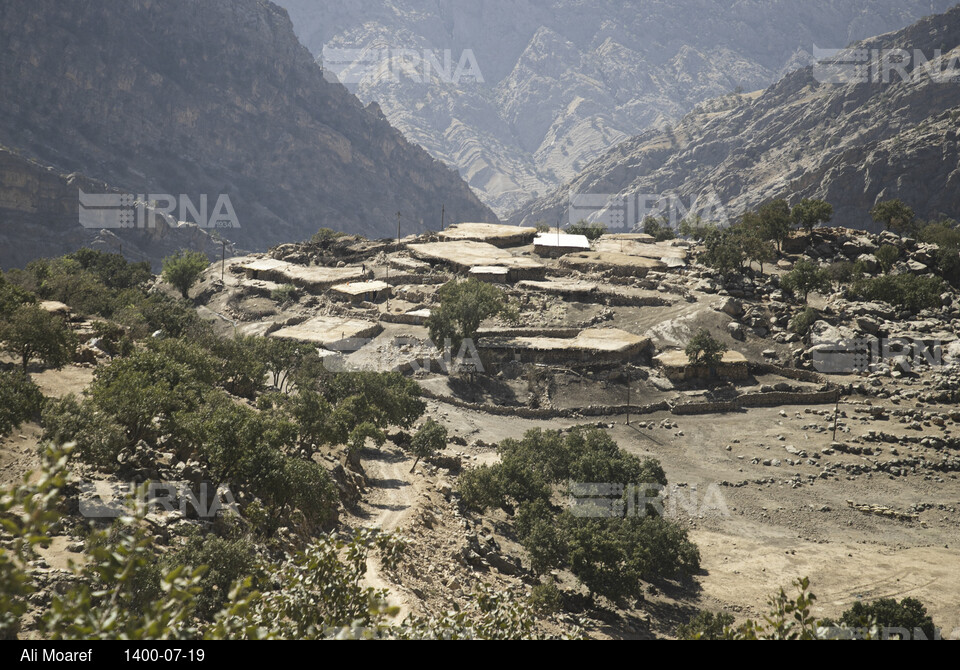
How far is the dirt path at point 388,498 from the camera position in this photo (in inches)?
853

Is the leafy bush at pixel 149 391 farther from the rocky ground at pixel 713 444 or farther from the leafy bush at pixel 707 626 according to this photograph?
the leafy bush at pixel 707 626

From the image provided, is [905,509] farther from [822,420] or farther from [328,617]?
[328,617]

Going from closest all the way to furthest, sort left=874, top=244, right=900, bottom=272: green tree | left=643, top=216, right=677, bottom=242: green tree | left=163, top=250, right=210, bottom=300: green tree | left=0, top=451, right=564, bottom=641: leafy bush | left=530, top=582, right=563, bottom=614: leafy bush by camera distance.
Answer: left=0, top=451, right=564, bottom=641: leafy bush
left=530, top=582, right=563, bottom=614: leafy bush
left=874, top=244, right=900, bottom=272: green tree
left=163, top=250, right=210, bottom=300: green tree
left=643, top=216, right=677, bottom=242: green tree

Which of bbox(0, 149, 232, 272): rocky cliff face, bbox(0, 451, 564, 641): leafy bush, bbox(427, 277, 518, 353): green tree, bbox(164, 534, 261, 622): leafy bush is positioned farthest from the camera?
bbox(0, 149, 232, 272): rocky cliff face

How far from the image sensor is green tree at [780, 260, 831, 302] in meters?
60.2

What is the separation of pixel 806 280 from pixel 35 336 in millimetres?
56969

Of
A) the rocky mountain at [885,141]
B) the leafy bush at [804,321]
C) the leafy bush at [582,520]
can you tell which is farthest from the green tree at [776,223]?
the rocky mountain at [885,141]

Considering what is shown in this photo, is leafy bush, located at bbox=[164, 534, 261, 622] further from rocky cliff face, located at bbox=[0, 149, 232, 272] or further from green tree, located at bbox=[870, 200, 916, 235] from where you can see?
rocky cliff face, located at bbox=[0, 149, 232, 272]

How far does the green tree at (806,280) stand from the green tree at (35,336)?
182 ft

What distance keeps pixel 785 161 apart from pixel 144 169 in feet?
589

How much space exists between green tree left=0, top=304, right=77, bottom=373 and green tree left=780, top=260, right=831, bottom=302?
55.6 meters

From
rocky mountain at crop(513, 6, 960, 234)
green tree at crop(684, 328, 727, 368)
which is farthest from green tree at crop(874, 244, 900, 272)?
rocky mountain at crop(513, 6, 960, 234)

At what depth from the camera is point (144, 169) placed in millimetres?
190875

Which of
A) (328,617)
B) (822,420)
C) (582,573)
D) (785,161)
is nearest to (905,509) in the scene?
(822,420)
